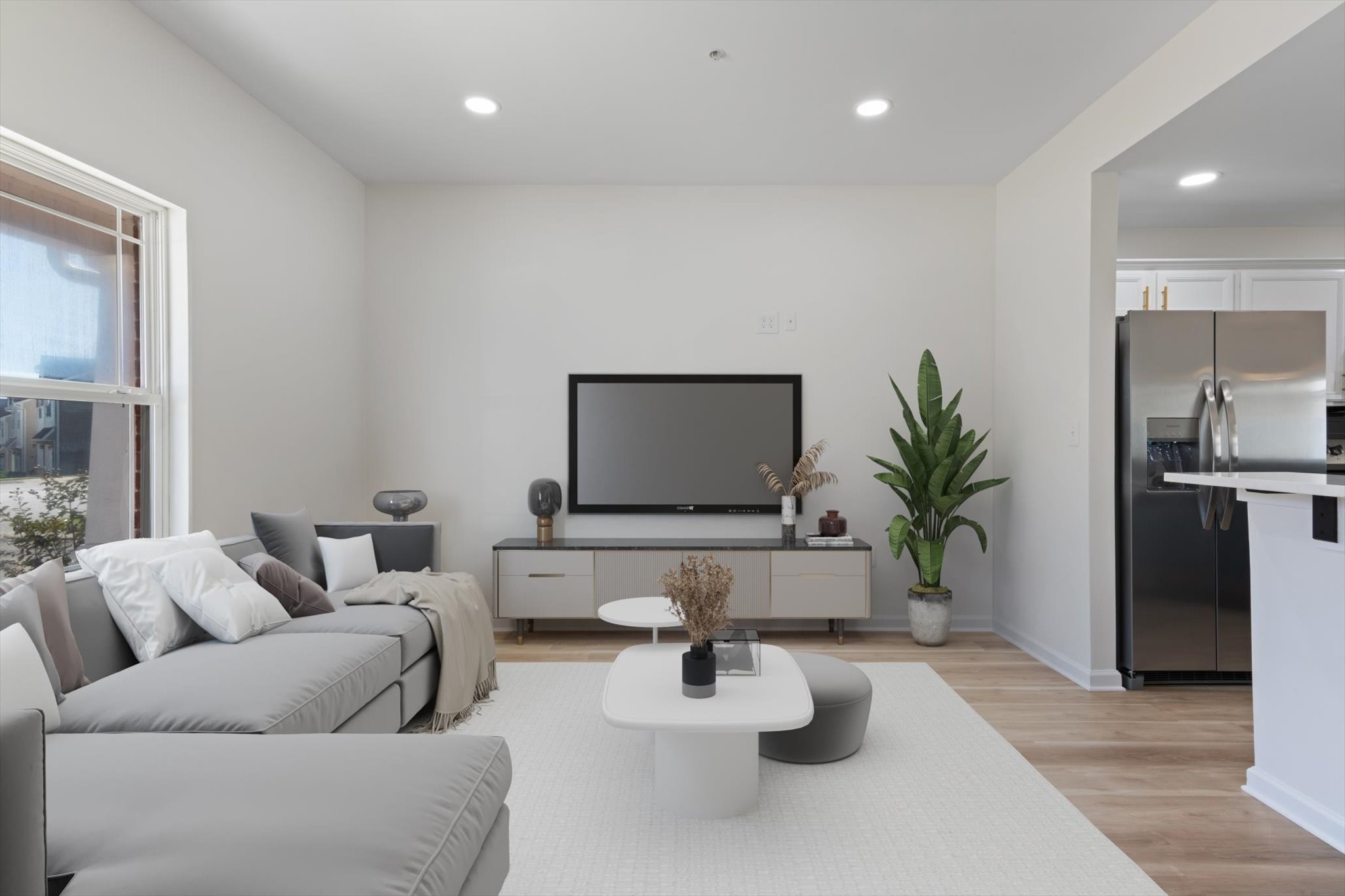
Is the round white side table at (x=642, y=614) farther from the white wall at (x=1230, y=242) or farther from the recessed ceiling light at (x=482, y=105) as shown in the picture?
the white wall at (x=1230, y=242)

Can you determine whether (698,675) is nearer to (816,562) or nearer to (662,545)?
(662,545)

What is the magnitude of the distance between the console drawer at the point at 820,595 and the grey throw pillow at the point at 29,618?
3.33 meters

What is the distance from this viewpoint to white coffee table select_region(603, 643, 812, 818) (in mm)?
2100

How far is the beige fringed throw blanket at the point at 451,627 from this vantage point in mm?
3080

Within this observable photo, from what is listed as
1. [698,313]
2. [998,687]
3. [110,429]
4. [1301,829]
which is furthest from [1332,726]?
[110,429]

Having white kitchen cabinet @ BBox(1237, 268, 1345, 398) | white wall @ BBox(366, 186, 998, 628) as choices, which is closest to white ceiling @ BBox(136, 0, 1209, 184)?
white wall @ BBox(366, 186, 998, 628)

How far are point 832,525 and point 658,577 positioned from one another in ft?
3.59

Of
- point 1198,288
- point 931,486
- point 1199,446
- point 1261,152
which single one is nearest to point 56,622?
point 931,486

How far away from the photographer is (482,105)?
365cm

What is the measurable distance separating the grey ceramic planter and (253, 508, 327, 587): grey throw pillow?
10.6 ft

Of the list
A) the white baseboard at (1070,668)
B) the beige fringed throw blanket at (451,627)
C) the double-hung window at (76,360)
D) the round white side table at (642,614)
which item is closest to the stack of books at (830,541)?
the white baseboard at (1070,668)

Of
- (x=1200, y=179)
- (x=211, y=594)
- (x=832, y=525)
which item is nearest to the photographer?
(x=211, y=594)

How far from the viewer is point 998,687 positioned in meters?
3.62

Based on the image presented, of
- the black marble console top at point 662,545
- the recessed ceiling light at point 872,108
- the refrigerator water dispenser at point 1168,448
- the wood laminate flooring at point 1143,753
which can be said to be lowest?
the wood laminate flooring at point 1143,753
